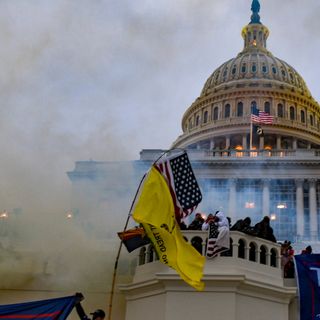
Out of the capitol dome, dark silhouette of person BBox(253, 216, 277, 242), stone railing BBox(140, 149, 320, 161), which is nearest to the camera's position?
dark silhouette of person BBox(253, 216, 277, 242)

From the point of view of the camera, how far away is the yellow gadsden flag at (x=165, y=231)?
29.8 feet

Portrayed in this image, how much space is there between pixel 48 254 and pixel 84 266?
0.80 m

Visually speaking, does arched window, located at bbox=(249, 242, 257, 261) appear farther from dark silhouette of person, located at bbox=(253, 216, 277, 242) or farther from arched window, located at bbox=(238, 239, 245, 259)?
dark silhouette of person, located at bbox=(253, 216, 277, 242)

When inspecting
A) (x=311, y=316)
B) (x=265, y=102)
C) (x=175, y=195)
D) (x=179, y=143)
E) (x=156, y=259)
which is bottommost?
(x=311, y=316)

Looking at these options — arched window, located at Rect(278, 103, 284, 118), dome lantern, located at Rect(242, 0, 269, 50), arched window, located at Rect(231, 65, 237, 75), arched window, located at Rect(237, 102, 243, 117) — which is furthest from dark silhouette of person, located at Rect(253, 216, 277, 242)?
dome lantern, located at Rect(242, 0, 269, 50)

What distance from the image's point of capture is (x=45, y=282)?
12.2 m

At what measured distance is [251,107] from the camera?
2724 inches

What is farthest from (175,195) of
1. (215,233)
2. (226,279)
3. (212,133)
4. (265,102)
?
(265,102)

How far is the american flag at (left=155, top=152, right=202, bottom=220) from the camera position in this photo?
10.8m

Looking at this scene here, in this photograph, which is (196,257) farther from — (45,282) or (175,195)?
(45,282)

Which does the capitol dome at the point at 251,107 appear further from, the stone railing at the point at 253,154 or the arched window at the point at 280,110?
the stone railing at the point at 253,154

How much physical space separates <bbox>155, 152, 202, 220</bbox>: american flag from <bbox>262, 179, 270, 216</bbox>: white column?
29280 millimetres

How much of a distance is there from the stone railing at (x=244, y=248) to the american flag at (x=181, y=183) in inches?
25.4

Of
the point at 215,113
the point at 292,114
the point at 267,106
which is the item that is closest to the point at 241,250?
the point at 267,106
